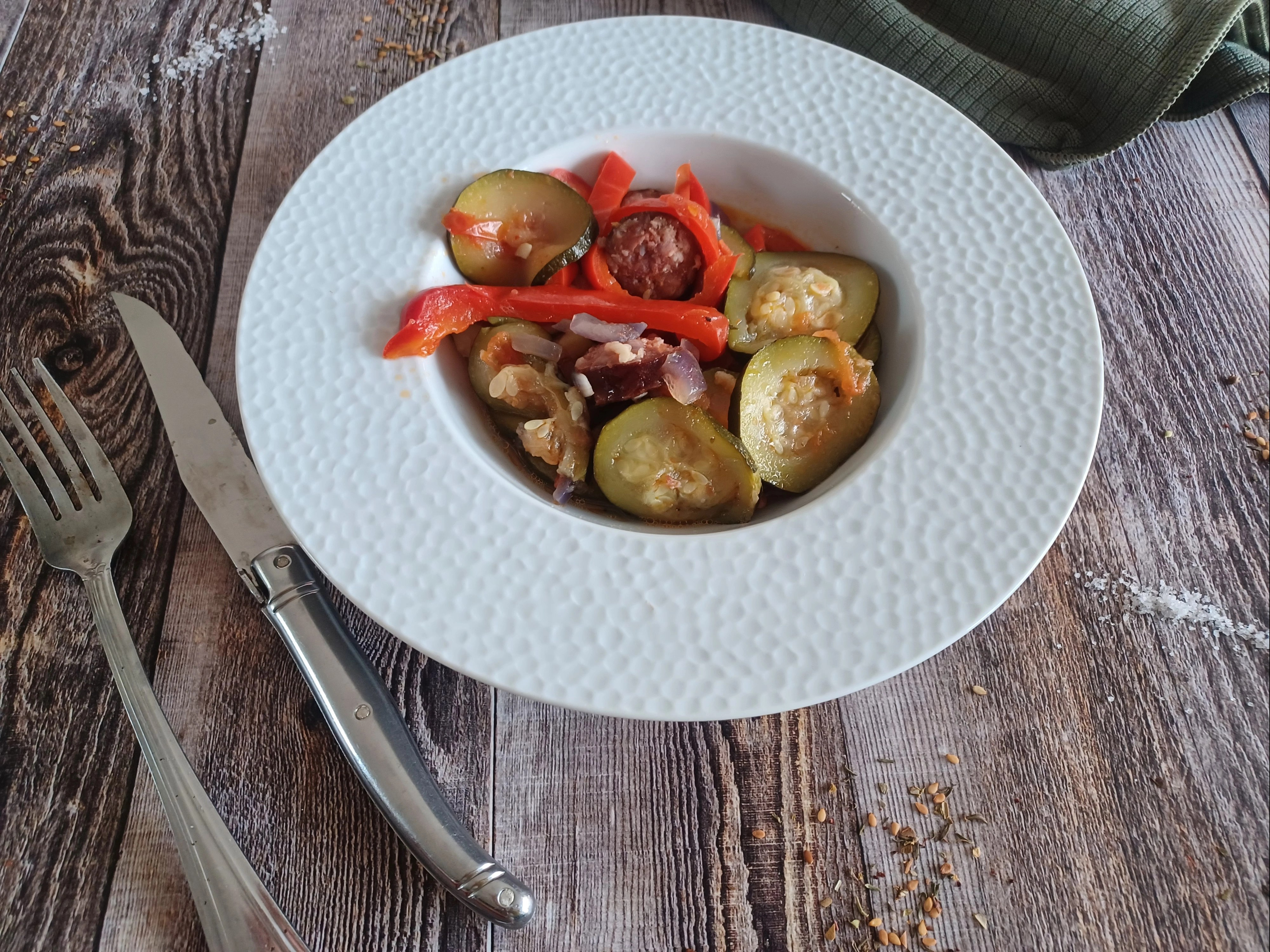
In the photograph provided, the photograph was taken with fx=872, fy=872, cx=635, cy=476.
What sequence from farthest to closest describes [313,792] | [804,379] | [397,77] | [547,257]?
1. [397,77]
2. [547,257]
3. [804,379]
4. [313,792]

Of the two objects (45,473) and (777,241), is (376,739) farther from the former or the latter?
(777,241)

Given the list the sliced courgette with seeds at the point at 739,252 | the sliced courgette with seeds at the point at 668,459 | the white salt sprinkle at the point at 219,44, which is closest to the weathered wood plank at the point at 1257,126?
the sliced courgette with seeds at the point at 739,252

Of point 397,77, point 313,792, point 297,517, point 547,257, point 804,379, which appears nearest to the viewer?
point 297,517

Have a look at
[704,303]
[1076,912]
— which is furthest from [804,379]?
[1076,912]

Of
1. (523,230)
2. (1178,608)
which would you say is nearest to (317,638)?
(523,230)

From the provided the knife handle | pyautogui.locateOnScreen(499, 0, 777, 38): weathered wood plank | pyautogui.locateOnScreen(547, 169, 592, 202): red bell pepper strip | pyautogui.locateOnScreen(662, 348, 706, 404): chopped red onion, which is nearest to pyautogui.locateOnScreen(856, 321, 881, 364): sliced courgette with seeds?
pyautogui.locateOnScreen(662, 348, 706, 404): chopped red onion

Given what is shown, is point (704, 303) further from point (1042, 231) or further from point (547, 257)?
point (1042, 231)

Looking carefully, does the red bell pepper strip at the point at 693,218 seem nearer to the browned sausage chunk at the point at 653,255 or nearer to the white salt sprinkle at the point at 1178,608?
the browned sausage chunk at the point at 653,255
